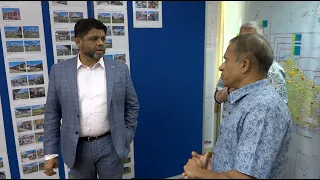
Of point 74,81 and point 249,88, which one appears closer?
point 249,88

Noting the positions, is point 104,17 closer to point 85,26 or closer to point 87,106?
point 85,26

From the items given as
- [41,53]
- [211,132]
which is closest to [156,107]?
[211,132]

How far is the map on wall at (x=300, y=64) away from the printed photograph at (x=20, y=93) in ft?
6.71

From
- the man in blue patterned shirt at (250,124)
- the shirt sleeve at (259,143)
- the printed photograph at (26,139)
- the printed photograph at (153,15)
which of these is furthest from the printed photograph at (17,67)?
the shirt sleeve at (259,143)

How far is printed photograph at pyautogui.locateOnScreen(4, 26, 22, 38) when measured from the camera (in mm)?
1825

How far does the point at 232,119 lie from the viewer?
38.1 inches

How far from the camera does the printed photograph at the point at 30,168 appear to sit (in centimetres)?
210

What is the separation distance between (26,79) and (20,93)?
0.40 feet

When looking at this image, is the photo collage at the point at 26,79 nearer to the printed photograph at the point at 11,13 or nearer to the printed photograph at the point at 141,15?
the printed photograph at the point at 11,13

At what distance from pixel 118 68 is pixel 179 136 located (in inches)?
53.0

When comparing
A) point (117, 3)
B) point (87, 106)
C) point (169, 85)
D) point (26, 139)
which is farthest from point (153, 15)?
point (26, 139)

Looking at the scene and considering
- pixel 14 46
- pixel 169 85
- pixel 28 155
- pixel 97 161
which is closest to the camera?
pixel 97 161

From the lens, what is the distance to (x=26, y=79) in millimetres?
1977

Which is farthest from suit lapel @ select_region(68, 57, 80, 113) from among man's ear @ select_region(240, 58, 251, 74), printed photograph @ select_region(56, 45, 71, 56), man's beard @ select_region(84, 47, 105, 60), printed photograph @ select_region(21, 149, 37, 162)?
man's ear @ select_region(240, 58, 251, 74)
